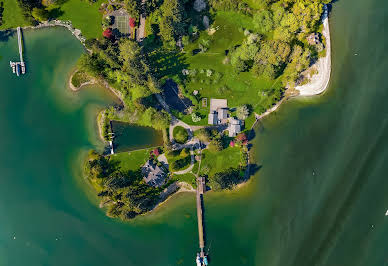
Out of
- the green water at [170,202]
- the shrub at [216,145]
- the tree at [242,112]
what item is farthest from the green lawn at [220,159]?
the tree at [242,112]

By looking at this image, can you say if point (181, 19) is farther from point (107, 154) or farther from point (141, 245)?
point (141, 245)

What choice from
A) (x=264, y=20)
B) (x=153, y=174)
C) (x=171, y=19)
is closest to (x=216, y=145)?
(x=153, y=174)

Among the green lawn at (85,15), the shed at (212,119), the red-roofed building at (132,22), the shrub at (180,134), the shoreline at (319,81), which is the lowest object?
the shrub at (180,134)

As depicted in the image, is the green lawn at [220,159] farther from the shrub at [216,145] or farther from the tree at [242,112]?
the tree at [242,112]

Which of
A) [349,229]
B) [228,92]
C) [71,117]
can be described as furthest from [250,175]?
[71,117]

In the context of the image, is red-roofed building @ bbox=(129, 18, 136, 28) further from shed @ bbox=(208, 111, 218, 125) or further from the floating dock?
shed @ bbox=(208, 111, 218, 125)

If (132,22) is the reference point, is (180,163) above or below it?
below

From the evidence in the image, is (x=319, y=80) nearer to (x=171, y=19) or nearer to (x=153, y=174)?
(x=171, y=19)
